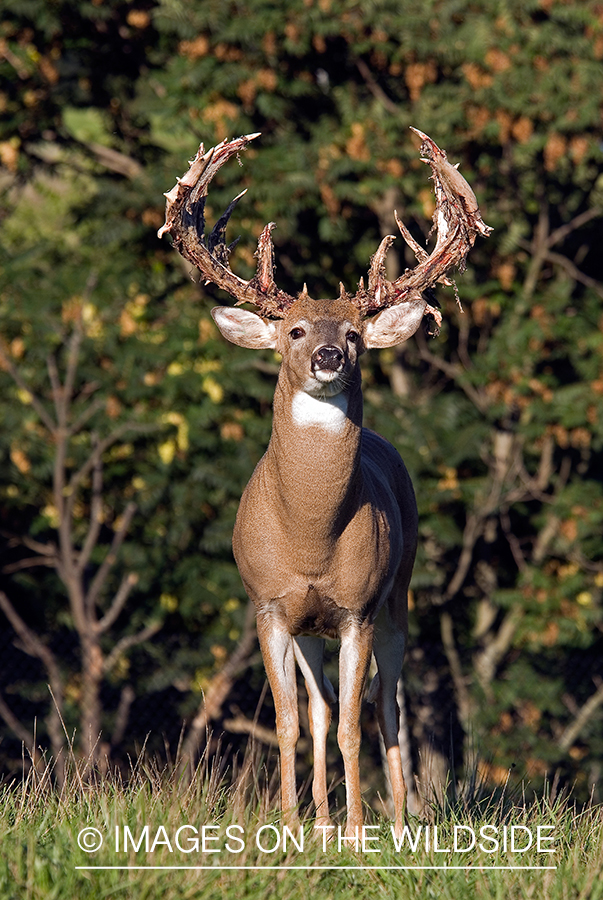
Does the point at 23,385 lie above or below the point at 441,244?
below

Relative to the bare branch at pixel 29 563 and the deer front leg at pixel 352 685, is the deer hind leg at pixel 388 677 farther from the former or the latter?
the bare branch at pixel 29 563

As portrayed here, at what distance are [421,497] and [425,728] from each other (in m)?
1.83

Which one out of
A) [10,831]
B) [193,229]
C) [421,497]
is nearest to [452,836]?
[10,831]

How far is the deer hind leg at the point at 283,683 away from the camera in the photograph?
4617 millimetres

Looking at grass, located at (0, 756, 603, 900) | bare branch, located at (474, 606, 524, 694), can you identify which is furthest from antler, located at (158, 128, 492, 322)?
bare branch, located at (474, 606, 524, 694)

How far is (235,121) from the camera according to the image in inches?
392

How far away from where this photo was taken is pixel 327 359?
4250mm

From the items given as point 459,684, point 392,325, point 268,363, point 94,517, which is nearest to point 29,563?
point 94,517

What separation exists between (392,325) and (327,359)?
0.61m

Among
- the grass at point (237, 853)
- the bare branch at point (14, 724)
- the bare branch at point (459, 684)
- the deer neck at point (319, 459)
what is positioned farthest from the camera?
the bare branch at point (459, 684)

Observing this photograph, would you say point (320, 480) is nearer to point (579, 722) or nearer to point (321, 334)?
point (321, 334)

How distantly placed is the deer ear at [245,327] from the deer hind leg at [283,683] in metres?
1.02

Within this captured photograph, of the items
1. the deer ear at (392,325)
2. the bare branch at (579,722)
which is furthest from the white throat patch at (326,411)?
the bare branch at (579,722)

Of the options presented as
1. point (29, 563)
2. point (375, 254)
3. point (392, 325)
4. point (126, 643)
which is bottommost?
point (126, 643)
